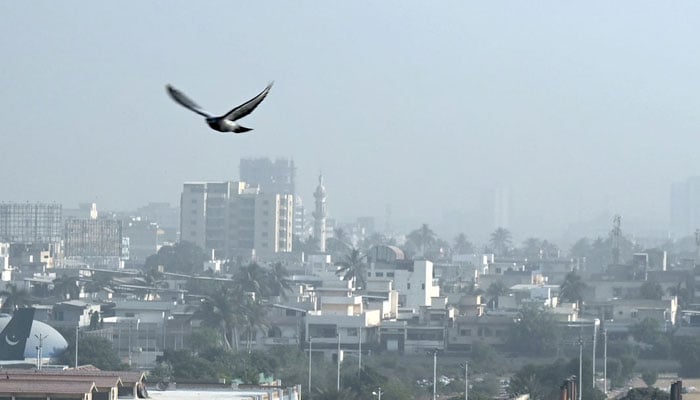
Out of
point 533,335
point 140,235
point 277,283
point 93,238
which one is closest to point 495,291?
point 277,283

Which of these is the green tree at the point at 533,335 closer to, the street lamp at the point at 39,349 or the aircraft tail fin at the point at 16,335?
the aircraft tail fin at the point at 16,335

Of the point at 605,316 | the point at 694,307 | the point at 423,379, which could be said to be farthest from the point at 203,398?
the point at 694,307

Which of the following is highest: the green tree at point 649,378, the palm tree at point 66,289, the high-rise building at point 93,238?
the high-rise building at point 93,238

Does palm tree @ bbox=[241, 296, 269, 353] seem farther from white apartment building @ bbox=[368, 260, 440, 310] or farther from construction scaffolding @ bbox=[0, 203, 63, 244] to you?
construction scaffolding @ bbox=[0, 203, 63, 244]

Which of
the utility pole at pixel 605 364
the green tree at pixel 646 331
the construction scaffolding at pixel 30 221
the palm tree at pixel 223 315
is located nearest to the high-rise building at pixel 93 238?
the construction scaffolding at pixel 30 221

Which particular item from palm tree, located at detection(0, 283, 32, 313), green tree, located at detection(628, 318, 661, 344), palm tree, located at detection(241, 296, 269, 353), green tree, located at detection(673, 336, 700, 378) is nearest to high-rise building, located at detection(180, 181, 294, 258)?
palm tree, located at detection(0, 283, 32, 313)

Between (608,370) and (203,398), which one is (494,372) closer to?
(608,370)
